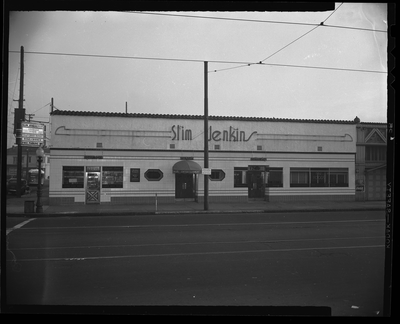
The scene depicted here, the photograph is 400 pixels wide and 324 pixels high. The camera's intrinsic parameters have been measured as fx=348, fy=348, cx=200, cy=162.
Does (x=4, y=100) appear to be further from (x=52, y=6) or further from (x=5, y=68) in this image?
(x=52, y=6)

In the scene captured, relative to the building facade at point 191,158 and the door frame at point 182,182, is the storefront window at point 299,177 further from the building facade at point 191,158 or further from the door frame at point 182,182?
the door frame at point 182,182

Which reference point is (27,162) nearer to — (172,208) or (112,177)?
(112,177)

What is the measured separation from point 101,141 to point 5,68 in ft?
59.2

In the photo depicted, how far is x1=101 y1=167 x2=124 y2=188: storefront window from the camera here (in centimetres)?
2064

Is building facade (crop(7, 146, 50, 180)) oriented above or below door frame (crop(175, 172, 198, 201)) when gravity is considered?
above

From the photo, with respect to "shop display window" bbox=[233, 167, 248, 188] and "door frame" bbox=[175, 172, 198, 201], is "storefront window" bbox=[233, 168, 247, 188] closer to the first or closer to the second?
"shop display window" bbox=[233, 167, 248, 188]

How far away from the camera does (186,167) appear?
67.4 ft

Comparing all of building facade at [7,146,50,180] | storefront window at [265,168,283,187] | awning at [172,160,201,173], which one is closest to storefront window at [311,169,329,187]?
storefront window at [265,168,283,187]

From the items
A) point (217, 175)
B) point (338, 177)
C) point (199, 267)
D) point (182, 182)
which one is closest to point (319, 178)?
point (338, 177)

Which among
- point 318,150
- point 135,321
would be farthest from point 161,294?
point 318,150

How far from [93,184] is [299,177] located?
12.9m

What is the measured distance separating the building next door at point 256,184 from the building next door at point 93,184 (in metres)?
9.30

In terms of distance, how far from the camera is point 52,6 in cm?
337

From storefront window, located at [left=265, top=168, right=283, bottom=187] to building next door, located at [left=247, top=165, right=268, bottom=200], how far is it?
316 mm
